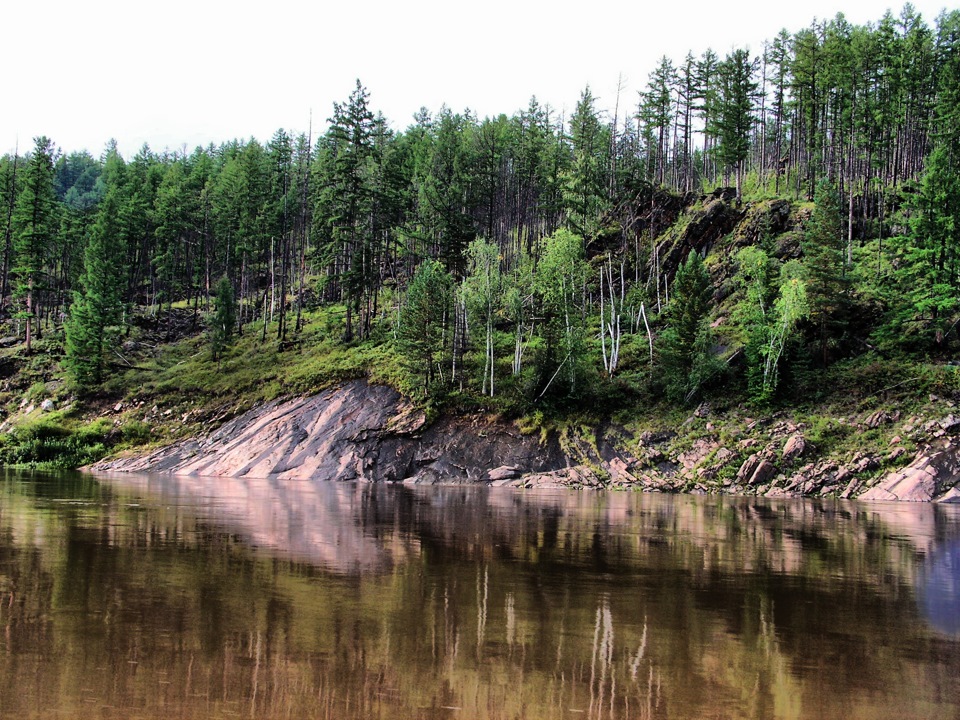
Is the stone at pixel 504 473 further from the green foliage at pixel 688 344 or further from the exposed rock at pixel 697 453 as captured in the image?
the green foliage at pixel 688 344

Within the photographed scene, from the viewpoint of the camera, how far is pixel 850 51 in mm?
72750

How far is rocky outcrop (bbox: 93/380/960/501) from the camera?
1588 inches

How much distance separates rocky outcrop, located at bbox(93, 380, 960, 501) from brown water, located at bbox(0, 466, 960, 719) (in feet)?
62.5

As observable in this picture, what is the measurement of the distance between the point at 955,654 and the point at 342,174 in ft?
206

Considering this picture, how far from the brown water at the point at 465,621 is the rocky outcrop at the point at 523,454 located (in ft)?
62.5

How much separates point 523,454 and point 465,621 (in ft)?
126

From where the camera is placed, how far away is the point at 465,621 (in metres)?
11.2

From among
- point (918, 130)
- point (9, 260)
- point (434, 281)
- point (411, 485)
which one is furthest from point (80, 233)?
point (918, 130)

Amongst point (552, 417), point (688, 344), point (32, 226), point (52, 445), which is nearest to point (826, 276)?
point (688, 344)

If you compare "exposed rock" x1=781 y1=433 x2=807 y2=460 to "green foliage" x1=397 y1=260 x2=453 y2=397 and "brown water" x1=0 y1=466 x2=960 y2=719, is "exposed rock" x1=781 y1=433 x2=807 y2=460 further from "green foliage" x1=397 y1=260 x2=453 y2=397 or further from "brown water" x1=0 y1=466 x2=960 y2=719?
"green foliage" x1=397 y1=260 x2=453 y2=397

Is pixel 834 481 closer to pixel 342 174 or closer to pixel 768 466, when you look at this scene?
pixel 768 466

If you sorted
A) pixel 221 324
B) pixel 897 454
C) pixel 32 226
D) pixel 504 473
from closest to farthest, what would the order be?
pixel 897 454 → pixel 504 473 → pixel 221 324 → pixel 32 226

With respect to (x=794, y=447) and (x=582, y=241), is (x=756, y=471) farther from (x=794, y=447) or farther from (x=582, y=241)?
(x=582, y=241)

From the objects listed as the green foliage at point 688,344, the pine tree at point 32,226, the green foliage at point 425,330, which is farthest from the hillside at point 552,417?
the pine tree at point 32,226
